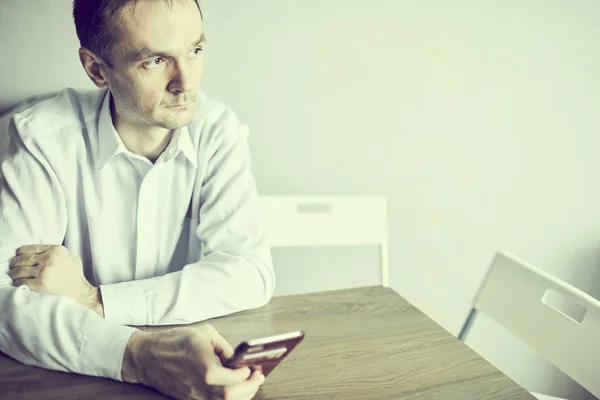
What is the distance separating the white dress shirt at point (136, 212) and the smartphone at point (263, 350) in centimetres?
24

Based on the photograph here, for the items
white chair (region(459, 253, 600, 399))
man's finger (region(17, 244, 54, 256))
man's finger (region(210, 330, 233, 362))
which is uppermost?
man's finger (region(17, 244, 54, 256))

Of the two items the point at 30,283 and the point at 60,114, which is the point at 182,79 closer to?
the point at 60,114

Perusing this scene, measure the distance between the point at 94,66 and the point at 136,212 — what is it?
309mm

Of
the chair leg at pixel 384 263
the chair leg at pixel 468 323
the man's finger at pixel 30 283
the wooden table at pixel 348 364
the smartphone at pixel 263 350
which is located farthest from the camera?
the chair leg at pixel 384 263

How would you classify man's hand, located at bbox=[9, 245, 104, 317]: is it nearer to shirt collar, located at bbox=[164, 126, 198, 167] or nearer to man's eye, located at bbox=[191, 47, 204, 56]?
shirt collar, located at bbox=[164, 126, 198, 167]

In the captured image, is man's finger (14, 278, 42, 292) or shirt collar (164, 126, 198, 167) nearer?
man's finger (14, 278, 42, 292)

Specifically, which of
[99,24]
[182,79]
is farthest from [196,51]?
[99,24]

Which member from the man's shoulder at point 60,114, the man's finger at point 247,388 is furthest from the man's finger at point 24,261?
the man's finger at point 247,388

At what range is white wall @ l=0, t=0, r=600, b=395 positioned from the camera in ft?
5.01

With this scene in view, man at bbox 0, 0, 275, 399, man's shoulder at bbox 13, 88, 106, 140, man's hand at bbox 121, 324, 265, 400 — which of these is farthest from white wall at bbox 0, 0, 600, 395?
man's hand at bbox 121, 324, 265, 400

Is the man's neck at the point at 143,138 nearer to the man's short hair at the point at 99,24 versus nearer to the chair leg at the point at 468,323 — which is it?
the man's short hair at the point at 99,24

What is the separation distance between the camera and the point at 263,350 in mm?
761

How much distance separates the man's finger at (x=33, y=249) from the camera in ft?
3.44

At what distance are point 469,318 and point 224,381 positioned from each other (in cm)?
80
